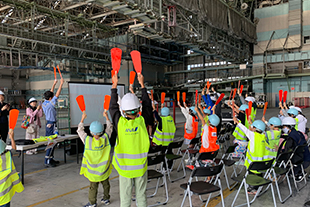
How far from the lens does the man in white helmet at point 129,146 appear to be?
112 inches

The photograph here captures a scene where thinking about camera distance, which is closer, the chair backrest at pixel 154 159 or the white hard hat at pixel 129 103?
the white hard hat at pixel 129 103

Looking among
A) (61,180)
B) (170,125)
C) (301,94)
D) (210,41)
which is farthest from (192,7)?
(301,94)

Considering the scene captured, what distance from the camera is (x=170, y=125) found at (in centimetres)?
585

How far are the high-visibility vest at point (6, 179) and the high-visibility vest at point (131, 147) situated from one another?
4.72ft

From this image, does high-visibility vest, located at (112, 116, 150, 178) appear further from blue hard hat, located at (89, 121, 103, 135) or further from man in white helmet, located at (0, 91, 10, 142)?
man in white helmet, located at (0, 91, 10, 142)

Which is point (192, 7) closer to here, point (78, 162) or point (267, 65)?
Answer: point (78, 162)

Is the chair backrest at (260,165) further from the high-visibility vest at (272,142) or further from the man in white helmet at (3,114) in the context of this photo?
the man in white helmet at (3,114)

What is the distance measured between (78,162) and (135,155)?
464cm

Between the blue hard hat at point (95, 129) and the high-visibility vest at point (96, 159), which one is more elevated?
the blue hard hat at point (95, 129)

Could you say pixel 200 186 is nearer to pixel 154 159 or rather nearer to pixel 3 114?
pixel 154 159

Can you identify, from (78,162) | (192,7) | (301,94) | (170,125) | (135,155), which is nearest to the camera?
(135,155)

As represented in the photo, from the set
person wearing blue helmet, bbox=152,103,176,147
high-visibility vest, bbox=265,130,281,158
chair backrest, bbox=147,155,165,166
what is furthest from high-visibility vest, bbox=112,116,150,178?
person wearing blue helmet, bbox=152,103,176,147

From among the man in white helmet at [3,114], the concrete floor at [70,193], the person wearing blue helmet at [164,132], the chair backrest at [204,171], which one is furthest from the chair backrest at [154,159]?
the man in white helmet at [3,114]

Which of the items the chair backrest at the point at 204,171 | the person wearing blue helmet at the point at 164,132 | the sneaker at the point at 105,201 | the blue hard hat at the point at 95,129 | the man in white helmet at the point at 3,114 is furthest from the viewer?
the man in white helmet at the point at 3,114
